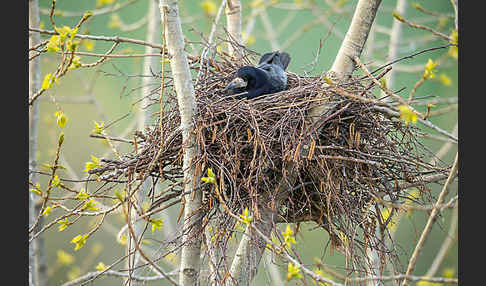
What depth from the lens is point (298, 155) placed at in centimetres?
235

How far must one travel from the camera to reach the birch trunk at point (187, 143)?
235 centimetres

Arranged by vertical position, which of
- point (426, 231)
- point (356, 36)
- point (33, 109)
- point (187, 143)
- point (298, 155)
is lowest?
point (426, 231)

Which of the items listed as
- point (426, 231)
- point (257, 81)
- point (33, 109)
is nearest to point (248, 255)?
point (426, 231)

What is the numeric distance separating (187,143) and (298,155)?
525 mm

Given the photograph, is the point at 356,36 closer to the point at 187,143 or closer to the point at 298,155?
the point at 298,155

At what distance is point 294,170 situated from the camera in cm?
249

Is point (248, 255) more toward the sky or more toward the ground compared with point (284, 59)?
more toward the ground

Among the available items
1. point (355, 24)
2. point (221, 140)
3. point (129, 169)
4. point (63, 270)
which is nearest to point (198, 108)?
point (221, 140)

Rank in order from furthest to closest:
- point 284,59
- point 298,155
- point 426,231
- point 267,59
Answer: point 284,59 < point 267,59 < point 298,155 < point 426,231

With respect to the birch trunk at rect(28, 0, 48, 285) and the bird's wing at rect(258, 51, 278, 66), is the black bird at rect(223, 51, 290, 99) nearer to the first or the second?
the bird's wing at rect(258, 51, 278, 66)

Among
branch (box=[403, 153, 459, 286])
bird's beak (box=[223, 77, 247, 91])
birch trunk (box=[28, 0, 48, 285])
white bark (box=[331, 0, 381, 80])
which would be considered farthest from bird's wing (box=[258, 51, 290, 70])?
branch (box=[403, 153, 459, 286])

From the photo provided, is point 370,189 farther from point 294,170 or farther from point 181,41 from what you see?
point 181,41

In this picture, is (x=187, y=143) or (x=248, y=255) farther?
(x=248, y=255)

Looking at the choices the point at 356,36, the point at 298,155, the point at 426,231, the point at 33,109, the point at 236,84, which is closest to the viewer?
the point at 426,231
